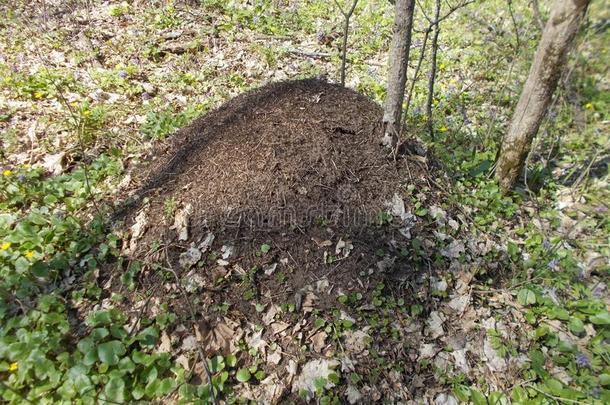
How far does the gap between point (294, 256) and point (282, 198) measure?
473 millimetres

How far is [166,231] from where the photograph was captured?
9.25ft

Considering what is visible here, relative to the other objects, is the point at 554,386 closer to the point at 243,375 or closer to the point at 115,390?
the point at 243,375

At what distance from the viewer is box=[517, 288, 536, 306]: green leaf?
2620 mm

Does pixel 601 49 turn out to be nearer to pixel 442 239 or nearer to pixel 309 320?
pixel 442 239

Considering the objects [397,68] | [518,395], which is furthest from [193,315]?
[397,68]

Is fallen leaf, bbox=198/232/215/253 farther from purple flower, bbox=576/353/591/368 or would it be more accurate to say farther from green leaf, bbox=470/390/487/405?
purple flower, bbox=576/353/591/368

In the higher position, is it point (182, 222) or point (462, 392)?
point (182, 222)

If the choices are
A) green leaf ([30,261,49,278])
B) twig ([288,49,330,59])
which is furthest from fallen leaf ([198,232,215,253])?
twig ([288,49,330,59])

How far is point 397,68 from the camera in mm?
2994

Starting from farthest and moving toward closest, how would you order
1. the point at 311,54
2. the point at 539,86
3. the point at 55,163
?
the point at 311,54 → the point at 55,163 → the point at 539,86

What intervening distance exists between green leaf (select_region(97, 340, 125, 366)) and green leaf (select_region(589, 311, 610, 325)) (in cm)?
318

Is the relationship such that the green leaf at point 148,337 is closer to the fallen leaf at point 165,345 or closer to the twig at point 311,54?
the fallen leaf at point 165,345

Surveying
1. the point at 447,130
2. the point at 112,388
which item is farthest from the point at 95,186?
the point at 447,130

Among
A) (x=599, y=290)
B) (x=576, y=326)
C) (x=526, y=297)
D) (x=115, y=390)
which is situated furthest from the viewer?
(x=599, y=290)
